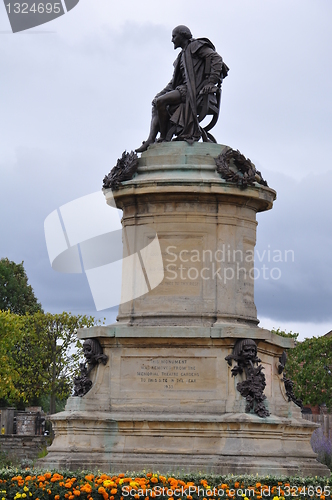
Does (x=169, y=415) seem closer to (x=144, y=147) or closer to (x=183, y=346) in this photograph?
(x=183, y=346)

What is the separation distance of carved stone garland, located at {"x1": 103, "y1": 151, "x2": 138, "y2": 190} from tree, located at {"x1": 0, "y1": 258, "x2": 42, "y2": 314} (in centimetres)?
5297

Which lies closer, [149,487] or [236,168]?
[149,487]

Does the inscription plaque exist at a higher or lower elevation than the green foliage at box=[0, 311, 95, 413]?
lower

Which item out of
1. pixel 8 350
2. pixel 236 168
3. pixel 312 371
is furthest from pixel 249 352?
pixel 8 350

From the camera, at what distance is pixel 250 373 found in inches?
750

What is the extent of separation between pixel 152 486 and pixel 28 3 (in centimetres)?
935

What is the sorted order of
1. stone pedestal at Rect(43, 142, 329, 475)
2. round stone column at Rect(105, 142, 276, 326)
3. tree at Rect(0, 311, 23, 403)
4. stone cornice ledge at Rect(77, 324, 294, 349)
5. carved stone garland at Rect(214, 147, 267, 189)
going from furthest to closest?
tree at Rect(0, 311, 23, 403)
carved stone garland at Rect(214, 147, 267, 189)
round stone column at Rect(105, 142, 276, 326)
stone cornice ledge at Rect(77, 324, 294, 349)
stone pedestal at Rect(43, 142, 329, 475)

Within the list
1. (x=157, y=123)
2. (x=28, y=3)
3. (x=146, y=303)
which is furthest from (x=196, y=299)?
(x=28, y=3)

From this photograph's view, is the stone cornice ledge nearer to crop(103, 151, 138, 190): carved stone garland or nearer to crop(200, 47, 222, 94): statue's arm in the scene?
crop(103, 151, 138, 190): carved stone garland

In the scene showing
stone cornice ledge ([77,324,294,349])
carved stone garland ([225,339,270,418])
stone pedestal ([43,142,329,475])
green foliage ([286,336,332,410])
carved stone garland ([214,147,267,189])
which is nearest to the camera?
stone pedestal ([43,142,329,475])

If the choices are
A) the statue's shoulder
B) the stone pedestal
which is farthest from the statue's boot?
the statue's shoulder

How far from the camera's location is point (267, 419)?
61.6 ft

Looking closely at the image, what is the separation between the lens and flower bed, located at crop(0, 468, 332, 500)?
15258 millimetres

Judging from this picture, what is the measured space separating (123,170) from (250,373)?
4718 millimetres
